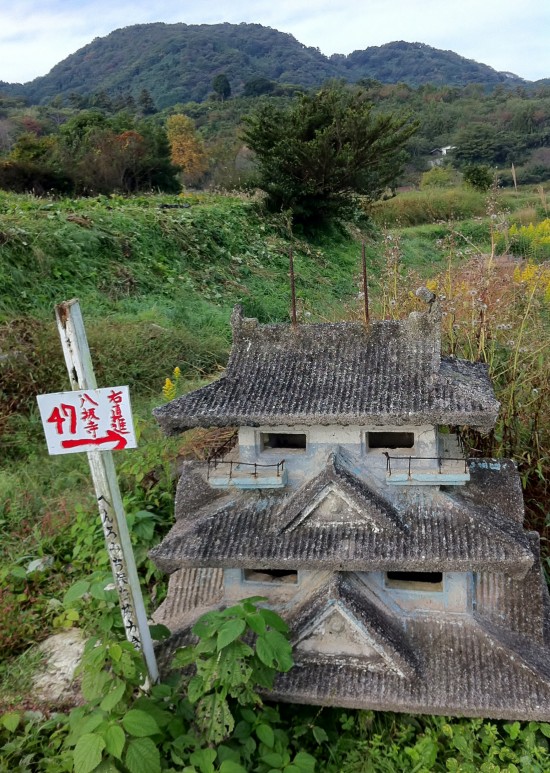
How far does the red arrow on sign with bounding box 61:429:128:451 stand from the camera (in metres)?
2.83

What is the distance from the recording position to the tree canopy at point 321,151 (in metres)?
17.6

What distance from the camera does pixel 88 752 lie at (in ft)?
9.05

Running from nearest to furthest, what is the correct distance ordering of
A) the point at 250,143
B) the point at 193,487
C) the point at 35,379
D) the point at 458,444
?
1. the point at 458,444
2. the point at 193,487
3. the point at 35,379
4. the point at 250,143

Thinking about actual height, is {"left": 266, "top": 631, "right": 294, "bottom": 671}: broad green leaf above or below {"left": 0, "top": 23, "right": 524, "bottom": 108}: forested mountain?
below

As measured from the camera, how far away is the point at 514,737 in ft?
12.0

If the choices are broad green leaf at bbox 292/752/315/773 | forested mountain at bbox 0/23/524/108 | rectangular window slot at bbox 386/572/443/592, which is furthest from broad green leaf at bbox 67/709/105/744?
forested mountain at bbox 0/23/524/108

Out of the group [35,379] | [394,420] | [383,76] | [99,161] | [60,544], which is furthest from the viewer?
[383,76]

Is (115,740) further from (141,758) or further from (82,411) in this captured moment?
(82,411)

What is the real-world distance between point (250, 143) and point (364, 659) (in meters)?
18.5

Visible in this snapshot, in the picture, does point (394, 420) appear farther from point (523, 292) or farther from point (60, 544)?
point (60, 544)

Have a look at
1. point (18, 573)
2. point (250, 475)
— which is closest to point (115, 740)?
point (250, 475)

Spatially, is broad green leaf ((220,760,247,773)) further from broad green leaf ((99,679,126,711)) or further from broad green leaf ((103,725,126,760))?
broad green leaf ((99,679,126,711))

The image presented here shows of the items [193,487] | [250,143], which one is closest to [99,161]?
[250,143]

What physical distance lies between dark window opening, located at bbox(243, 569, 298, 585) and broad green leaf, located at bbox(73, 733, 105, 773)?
1492mm
